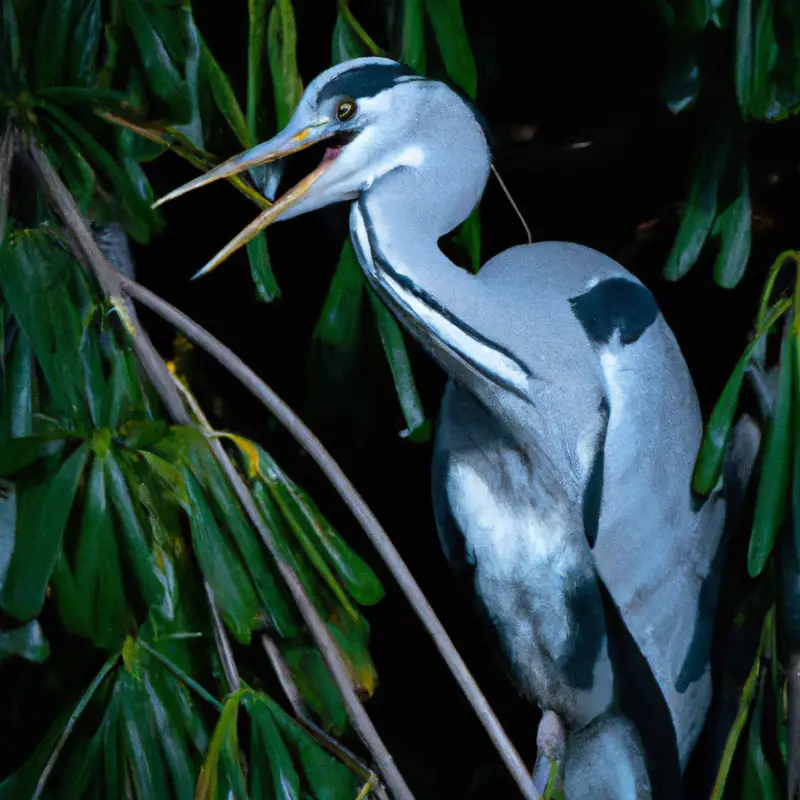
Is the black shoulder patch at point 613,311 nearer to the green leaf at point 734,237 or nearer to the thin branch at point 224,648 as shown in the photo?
the green leaf at point 734,237

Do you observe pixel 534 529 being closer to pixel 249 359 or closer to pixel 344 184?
pixel 344 184

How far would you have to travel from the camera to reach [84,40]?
934 millimetres

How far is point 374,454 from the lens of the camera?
117cm

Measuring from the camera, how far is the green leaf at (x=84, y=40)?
3.05 feet

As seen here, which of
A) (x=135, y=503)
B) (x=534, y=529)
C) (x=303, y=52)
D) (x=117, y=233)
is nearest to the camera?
(x=135, y=503)

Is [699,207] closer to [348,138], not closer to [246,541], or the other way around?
[348,138]

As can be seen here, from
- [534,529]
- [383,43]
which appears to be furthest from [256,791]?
[383,43]

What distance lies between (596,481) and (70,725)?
457 mm

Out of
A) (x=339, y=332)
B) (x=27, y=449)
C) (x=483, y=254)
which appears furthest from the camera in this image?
(x=483, y=254)

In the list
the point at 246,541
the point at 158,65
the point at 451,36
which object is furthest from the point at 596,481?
the point at 158,65

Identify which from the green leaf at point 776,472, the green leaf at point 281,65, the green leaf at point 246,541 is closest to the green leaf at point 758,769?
the green leaf at point 776,472

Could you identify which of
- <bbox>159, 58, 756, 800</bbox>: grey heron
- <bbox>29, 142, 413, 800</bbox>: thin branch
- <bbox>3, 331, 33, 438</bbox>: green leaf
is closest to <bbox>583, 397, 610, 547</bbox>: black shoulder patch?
<bbox>159, 58, 756, 800</bbox>: grey heron

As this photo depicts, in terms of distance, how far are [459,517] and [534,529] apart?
0.23 feet

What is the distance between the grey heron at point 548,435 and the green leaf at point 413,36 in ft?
0.27
